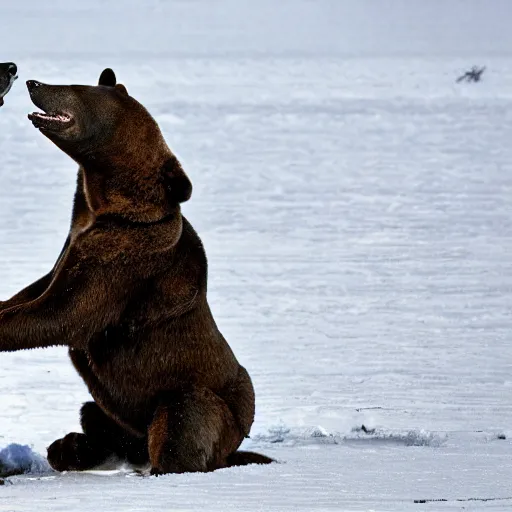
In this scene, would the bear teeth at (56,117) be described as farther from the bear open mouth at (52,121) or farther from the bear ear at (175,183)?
the bear ear at (175,183)

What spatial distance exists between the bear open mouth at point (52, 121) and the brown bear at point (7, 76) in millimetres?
1000

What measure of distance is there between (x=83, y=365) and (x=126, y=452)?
38 centimetres

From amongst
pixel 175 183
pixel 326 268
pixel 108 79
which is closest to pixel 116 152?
pixel 175 183

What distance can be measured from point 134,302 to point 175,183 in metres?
0.43

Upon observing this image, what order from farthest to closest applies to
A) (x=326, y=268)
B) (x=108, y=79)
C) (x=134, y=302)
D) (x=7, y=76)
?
1. (x=326, y=268)
2. (x=7, y=76)
3. (x=108, y=79)
4. (x=134, y=302)

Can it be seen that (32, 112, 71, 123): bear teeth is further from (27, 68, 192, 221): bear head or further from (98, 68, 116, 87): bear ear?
(98, 68, 116, 87): bear ear

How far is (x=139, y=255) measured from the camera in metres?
4.88

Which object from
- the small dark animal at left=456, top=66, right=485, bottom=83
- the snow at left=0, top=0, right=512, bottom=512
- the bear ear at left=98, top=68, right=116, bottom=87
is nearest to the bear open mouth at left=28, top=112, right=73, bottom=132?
the bear ear at left=98, top=68, right=116, bottom=87

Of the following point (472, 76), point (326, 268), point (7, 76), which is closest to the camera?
point (7, 76)

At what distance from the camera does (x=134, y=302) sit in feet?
16.2

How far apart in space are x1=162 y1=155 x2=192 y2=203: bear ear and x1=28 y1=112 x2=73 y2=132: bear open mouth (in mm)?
371

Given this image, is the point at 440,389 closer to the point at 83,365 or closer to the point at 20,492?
the point at 83,365

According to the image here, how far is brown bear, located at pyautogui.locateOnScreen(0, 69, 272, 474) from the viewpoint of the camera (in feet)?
15.8

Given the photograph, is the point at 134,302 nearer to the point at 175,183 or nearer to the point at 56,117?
the point at 175,183
